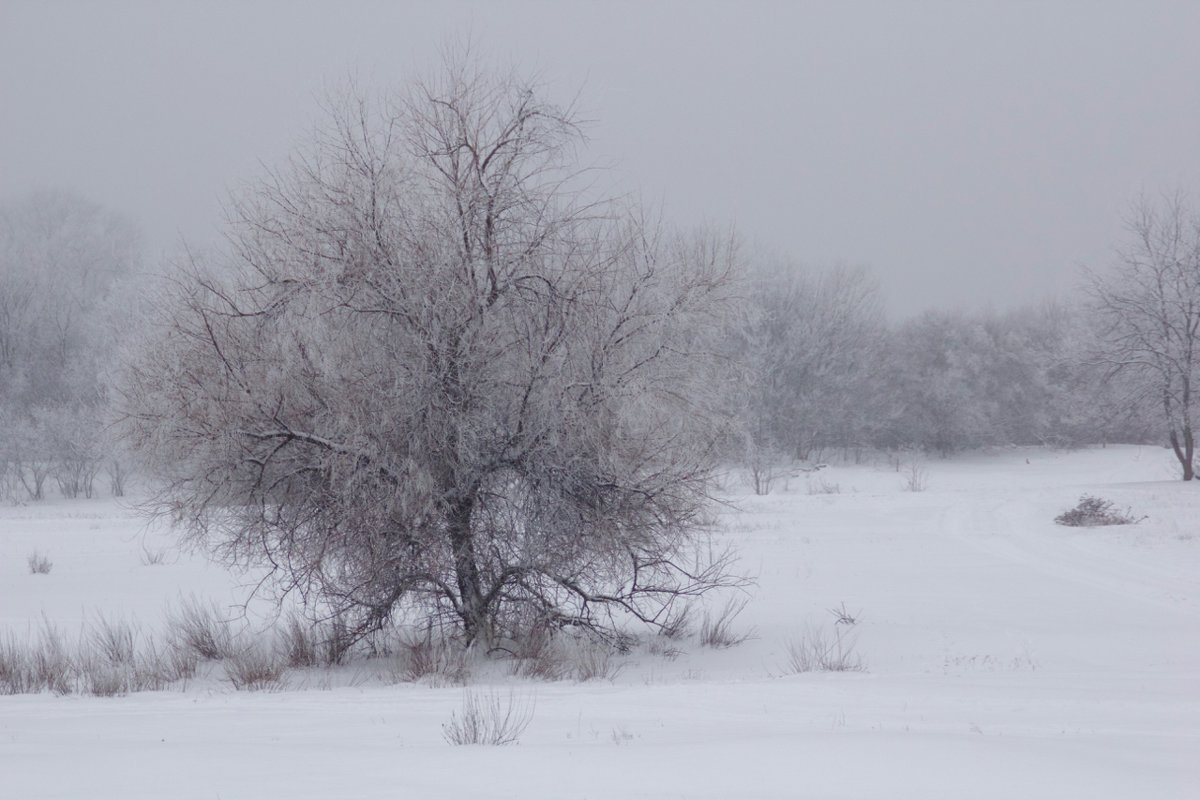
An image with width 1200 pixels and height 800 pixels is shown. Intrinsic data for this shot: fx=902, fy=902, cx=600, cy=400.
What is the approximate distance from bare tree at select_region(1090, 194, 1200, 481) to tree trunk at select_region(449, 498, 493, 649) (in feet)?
100

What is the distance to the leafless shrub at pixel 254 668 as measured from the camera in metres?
8.85

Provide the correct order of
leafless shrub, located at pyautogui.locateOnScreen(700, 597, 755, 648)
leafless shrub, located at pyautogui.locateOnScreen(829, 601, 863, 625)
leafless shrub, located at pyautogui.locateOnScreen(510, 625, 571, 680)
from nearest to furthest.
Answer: leafless shrub, located at pyautogui.locateOnScreen(510, 625, 571, 680), leafless shrub, located at pyautogui.locateOnScreen(700, 597, 755, 648), leafless shrub, located at pyautogui.locateOnScreen(829, 601, 863, 625)

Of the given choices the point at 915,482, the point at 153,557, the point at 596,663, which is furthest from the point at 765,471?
the point at 596,663

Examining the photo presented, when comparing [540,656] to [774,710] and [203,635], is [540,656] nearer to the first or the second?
[774,710]

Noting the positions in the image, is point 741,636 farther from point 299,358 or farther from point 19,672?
point 19,672

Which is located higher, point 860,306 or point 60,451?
point 860,306

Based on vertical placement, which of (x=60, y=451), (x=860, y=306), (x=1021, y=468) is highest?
(x=860, y=306)

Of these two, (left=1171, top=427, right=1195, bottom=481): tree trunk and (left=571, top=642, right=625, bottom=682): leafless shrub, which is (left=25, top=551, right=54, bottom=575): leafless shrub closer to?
(left=571, top=642, right=625, bottom=682): leafless shrub

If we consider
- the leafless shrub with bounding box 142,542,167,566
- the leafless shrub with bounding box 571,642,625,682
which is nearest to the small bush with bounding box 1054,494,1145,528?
the leafless shrub with bounding box 571,642,625,682

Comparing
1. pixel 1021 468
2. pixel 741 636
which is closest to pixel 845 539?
pixel 741 636

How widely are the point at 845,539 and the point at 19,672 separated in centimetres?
1694

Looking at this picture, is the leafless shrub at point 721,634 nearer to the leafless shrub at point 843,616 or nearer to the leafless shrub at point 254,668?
the leafless shrub at point 843,616

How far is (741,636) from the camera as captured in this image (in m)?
11.3

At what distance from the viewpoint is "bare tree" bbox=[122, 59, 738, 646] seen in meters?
9.15
